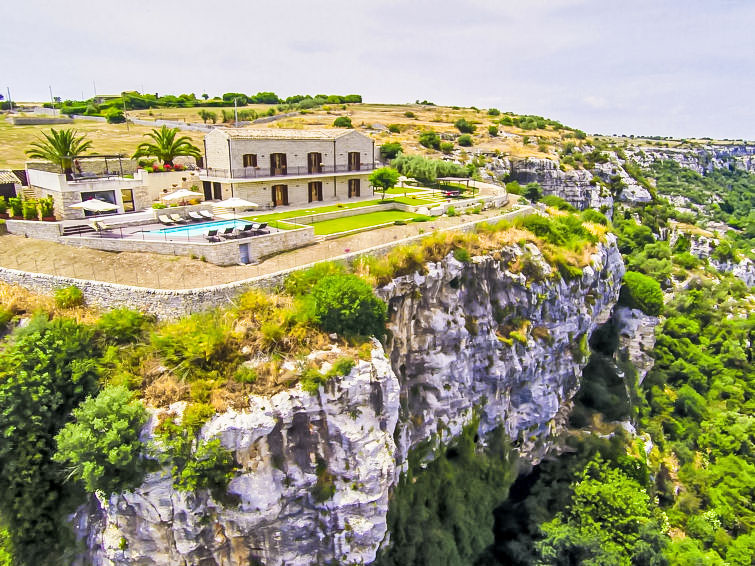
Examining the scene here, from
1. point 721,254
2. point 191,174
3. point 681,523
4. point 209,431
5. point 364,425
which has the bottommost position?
point 681,523

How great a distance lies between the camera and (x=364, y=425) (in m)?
19.7

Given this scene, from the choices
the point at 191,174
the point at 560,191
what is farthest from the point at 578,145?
the point at 191,174

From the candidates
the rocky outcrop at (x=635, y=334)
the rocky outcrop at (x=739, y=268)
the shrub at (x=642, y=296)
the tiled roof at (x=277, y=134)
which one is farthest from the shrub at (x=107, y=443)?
the rocky outcrop at (x=739, y=268)

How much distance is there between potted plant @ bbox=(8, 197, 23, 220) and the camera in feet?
95.5

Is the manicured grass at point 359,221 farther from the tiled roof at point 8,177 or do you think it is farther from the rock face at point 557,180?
the rock face at point 557,180

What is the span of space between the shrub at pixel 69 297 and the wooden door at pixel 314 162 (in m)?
21.5

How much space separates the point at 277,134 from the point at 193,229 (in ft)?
37.6

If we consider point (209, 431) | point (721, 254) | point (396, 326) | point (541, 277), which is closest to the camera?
point (209, 431)

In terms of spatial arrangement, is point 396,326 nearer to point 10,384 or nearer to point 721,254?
point 10,384

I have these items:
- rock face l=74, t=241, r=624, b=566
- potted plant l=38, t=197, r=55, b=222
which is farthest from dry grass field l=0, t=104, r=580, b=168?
rock face l=74, t=241, r=624, b=566

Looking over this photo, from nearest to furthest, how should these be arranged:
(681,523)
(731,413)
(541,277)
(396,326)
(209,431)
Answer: (209,431) < (396,326) < (541,277) < (681,523) < (731,413)

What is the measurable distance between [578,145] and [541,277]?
7650 cm

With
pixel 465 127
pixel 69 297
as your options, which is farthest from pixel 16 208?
pixel 465 127

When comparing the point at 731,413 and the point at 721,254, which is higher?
the point at 721,254
